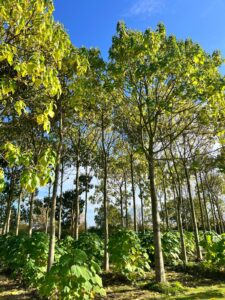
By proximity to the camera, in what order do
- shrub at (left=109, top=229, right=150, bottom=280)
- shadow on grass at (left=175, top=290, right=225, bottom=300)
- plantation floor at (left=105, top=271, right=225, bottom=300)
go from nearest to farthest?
shadow on grass at (left=175, top=290, right=225, bottom=300) < plantation floor at (left=105, top=271, right=225, bottom=300) < shrub at (left=109, top=229, right=150, bottom=280)

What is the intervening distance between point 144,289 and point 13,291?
179 inches

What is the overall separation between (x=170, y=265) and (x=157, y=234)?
479 cm

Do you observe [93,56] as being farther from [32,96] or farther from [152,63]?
[32,96]

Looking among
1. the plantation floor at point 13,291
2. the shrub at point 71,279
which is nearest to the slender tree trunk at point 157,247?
the plantation floor at point 13,291

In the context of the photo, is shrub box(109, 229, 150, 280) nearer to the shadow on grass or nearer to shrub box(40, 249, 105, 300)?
the shadow on grass

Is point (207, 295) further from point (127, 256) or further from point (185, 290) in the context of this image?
point (127, 256)

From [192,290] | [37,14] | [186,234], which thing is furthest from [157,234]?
[186,234]

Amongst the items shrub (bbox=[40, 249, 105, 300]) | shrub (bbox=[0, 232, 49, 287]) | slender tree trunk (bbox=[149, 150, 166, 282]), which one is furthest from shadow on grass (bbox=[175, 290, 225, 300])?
shrub (bbox=[0, 232, 49, 287])

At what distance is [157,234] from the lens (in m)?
11.5

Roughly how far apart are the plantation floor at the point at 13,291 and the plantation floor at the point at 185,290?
2.63 metres

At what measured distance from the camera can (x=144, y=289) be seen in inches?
411

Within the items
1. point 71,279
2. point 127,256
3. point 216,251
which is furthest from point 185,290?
point 71,279

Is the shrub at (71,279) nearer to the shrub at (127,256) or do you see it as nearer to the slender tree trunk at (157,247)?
the slender tree trunk at (157,247)

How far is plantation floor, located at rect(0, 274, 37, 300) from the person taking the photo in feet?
31.6
